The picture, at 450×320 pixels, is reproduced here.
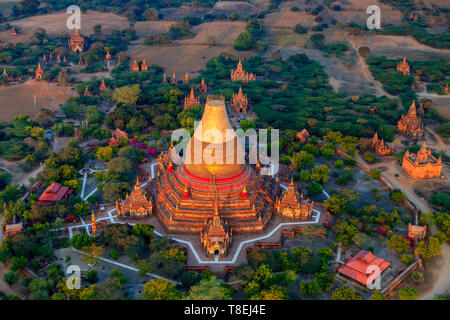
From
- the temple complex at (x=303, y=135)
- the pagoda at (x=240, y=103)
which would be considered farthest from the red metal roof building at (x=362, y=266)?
the pagoda at (x=240, y=103)

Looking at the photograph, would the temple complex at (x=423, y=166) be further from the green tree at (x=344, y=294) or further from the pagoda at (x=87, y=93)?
the pagoda at (x=87, y=93)

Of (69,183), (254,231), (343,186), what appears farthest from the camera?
(343,186)

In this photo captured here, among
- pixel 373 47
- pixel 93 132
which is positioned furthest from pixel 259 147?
pixel 373 47

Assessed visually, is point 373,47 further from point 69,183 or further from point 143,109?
point 69,183

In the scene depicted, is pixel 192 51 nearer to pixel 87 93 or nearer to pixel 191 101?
pixel 87 93

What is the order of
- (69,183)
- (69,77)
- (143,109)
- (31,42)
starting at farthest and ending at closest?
(31,42)
(69,77)
(143,109)
(69,183)

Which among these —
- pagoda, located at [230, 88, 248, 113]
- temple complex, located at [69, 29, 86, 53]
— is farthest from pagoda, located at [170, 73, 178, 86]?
temple complex, located at [69, 29, 86, 53]

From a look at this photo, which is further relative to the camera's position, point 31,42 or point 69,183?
point 31,42
